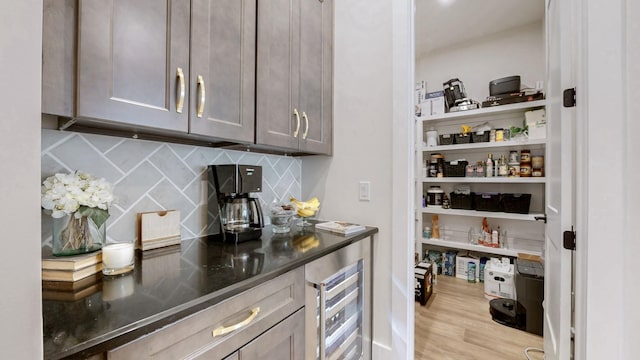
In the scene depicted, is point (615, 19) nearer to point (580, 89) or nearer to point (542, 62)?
point (580, 89)

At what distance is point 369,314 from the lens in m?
1.58

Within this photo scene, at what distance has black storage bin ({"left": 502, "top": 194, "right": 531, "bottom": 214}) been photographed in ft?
8.99

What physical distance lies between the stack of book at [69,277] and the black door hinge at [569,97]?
1.93m

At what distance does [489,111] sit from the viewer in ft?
9.48

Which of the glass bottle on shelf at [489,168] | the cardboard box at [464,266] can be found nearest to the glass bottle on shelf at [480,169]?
the glass bottle on shelf at [489,168]

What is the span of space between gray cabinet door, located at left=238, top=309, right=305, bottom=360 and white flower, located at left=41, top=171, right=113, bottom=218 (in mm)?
661

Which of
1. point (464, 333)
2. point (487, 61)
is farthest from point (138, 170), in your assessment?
point (487, 61)

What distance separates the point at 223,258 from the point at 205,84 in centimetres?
70

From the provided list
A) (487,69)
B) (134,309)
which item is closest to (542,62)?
(487,69)

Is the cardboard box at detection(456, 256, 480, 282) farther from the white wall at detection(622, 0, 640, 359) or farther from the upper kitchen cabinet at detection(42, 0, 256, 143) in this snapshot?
the upper kitchen cabinet at detection(42, 0, 256, 143)

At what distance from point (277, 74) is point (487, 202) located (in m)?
2.75

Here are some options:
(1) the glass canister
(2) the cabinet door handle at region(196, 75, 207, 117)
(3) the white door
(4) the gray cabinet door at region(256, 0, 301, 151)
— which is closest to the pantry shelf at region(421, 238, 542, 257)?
(1) the glass canister

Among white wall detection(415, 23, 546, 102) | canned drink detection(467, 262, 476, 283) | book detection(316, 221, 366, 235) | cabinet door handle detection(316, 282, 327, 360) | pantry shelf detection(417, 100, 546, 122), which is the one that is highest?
white wall detection(415, 23, 546, 102)
